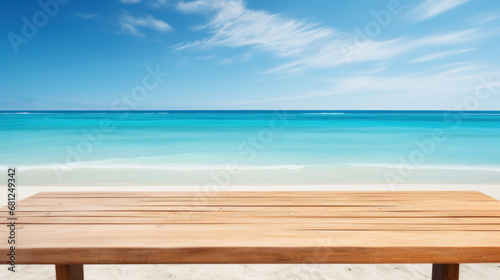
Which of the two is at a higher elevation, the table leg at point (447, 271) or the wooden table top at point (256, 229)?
the wooden table top at point (256, 229)

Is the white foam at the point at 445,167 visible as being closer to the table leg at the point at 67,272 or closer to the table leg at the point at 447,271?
the table leg at the point at 447,271

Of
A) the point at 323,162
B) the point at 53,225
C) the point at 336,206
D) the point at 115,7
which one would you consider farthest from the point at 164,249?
the point at 115,7

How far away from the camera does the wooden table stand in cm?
106

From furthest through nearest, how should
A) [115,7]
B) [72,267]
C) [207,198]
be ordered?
[115,7]
[207,198]
[72,267]

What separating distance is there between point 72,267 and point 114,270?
0.92m

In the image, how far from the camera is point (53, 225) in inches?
49.4

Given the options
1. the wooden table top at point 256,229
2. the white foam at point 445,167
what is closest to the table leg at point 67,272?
the wooden table top at point 256,229

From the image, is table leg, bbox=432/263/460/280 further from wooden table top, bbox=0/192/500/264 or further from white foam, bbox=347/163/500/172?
white foam, bbox=347/163/500/172

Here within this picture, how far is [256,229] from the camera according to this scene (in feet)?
3.94

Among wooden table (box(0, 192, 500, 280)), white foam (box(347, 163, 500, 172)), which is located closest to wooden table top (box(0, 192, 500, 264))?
wooden table (box(0, 192, 500, 280))

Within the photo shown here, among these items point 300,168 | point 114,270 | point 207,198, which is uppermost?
point 300,168

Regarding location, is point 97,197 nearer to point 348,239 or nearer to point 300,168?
point 348,239

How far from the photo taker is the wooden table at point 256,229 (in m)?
1.06

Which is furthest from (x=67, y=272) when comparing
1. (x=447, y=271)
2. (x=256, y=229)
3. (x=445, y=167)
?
(x=445, y=167)
